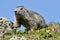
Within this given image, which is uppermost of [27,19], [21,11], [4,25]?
[21,11]

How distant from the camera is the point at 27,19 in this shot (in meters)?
15.1

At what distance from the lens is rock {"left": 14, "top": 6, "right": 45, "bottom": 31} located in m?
14.8

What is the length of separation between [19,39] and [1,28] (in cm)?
284

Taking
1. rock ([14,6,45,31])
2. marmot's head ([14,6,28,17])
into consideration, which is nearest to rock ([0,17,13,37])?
marmot's head ([14,6,28,17])

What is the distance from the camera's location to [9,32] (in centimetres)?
1227

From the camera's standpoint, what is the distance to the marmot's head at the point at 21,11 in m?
14.5

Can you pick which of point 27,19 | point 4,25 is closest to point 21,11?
point 27,19

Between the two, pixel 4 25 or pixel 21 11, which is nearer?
pixel 4 25

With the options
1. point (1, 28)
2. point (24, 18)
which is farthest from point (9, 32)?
point (24, 18)

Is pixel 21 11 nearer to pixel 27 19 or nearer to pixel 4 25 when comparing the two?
pixel 27 19

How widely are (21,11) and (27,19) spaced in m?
0.55

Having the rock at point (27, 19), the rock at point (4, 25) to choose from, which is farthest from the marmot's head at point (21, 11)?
the rock at point (4, 25)

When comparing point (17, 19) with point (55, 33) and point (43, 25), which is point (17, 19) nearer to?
point (43, 25)

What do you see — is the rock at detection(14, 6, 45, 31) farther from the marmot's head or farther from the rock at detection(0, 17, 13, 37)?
the rock at detection(0, 17, 13, 37)
